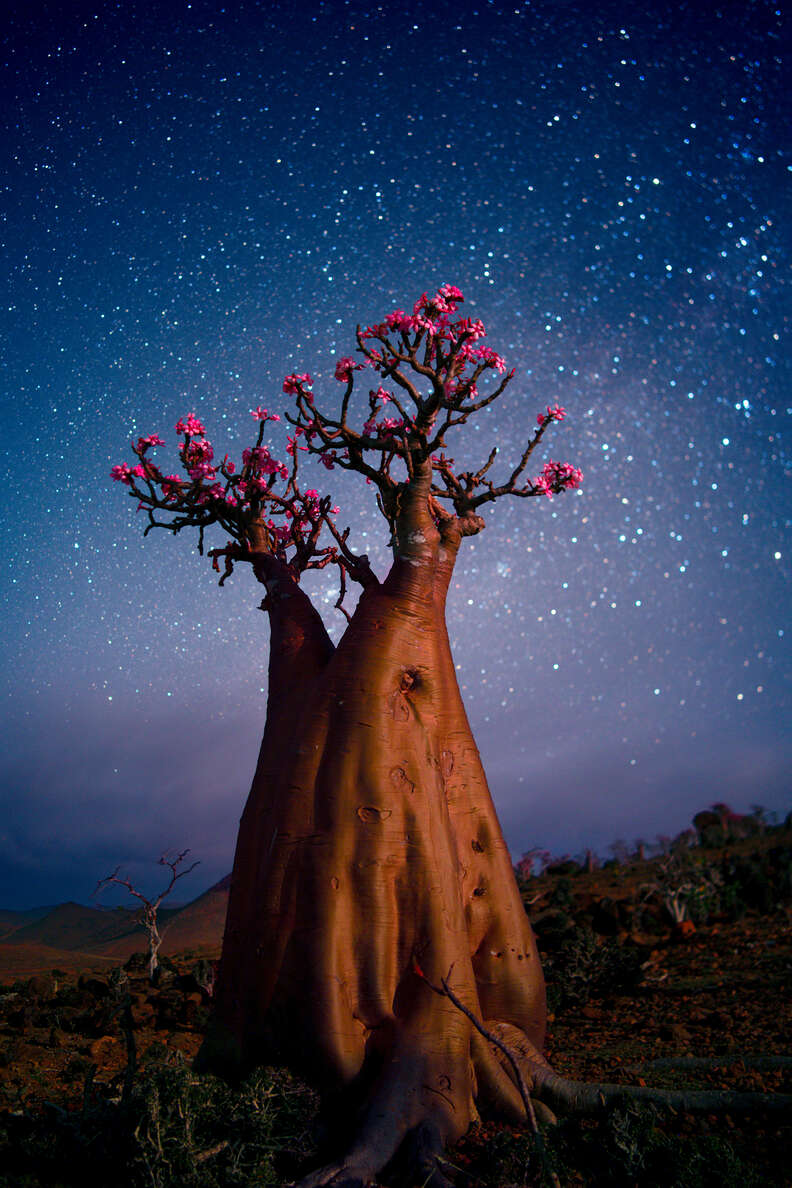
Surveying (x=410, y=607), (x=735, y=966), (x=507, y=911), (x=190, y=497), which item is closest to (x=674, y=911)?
(x=735, y=966)

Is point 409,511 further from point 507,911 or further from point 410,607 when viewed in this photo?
point 507,911

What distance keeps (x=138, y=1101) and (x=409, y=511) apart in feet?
16.2

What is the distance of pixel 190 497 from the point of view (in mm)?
8281

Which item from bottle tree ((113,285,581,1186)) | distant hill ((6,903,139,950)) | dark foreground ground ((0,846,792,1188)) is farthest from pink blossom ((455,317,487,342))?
distant hill ((6,903,139,950))

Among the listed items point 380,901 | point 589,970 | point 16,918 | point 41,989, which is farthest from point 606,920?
point 16,918

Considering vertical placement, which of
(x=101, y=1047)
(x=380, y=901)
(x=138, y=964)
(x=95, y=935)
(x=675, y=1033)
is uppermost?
(x=380, y=901)

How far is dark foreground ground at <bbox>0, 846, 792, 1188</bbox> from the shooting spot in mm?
3750

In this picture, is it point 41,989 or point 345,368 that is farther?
point 41,989

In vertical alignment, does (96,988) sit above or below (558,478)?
below

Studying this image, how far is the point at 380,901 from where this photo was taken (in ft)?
17.2

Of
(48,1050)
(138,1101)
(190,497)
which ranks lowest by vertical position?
(48,1050)

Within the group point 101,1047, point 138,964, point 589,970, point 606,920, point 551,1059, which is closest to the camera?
point 551,1059

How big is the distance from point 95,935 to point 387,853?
42.2m

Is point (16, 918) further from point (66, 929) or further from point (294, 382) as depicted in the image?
point (294, 382)
